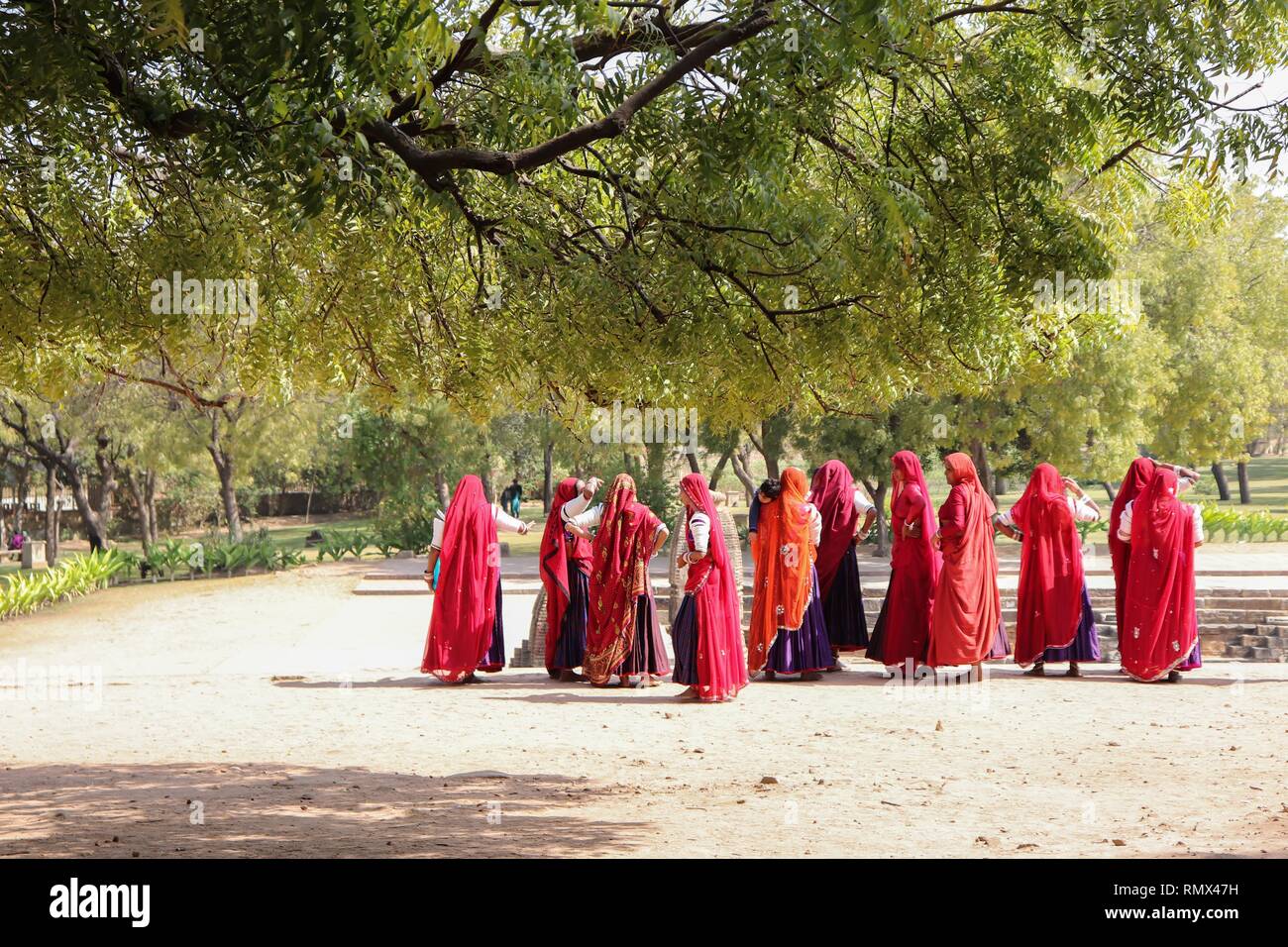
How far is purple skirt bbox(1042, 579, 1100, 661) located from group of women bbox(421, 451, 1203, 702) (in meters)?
0.01

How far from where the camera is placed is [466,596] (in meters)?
12.4

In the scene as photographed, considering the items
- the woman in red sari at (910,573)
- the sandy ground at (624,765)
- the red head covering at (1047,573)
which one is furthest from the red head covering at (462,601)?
the red head covering at (1047,573)

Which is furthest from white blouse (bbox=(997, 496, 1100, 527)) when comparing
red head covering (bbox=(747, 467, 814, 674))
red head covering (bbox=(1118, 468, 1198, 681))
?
red head covering (bbox=(747, 467, 814, 674))

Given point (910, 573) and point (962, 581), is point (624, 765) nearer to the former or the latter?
point (962, 581)

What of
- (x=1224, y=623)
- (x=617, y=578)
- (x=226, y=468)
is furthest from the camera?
(x=226, y=468)

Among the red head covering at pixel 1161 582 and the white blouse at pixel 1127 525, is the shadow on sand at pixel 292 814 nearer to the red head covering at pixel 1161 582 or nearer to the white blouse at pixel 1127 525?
the red head covering at pixel 1161 582

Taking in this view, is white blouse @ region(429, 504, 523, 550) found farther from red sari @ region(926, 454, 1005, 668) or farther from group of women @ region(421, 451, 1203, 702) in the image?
red sari @ region(926, 454, 1005, 668)

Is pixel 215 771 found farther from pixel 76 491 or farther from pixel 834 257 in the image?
pixel 76 491

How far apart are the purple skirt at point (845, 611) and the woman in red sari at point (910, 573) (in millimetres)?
427

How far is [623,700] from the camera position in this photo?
1145 centimetres

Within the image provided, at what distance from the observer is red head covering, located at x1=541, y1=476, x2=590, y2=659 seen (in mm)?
12398

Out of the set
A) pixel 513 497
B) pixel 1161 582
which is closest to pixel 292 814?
pixel 1161 582

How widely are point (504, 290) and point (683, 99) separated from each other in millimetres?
2048

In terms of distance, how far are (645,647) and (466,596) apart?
1769mm
